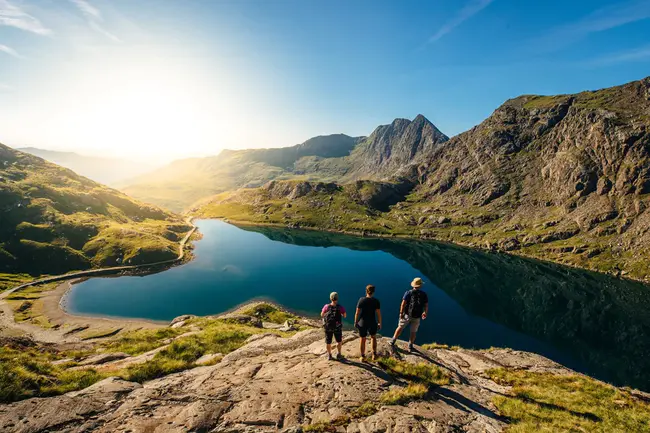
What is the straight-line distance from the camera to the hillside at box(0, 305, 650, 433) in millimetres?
11703

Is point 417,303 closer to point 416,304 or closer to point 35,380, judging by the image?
point 416,304

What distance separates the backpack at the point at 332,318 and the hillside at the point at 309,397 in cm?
220

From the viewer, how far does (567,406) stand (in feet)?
51.5

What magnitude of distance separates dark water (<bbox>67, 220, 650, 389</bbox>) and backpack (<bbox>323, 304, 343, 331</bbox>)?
181 ft

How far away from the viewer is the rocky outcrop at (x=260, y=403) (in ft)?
37.5

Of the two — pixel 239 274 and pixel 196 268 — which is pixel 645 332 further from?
pixel 196 268

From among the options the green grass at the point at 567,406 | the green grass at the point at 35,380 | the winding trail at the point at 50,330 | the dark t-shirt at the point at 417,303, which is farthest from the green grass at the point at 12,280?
the green grass at the point at 567,406

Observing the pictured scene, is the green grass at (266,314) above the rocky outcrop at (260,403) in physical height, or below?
below

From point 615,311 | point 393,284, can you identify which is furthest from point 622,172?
point 393,284

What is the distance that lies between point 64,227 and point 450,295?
169 metres

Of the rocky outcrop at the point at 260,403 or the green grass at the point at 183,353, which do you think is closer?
the rocky outcrop at the point at 260,403

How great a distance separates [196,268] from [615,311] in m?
154

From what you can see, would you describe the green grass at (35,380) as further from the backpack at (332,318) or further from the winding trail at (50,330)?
the winding trail at (50,330)

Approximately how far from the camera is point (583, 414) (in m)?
15.0
